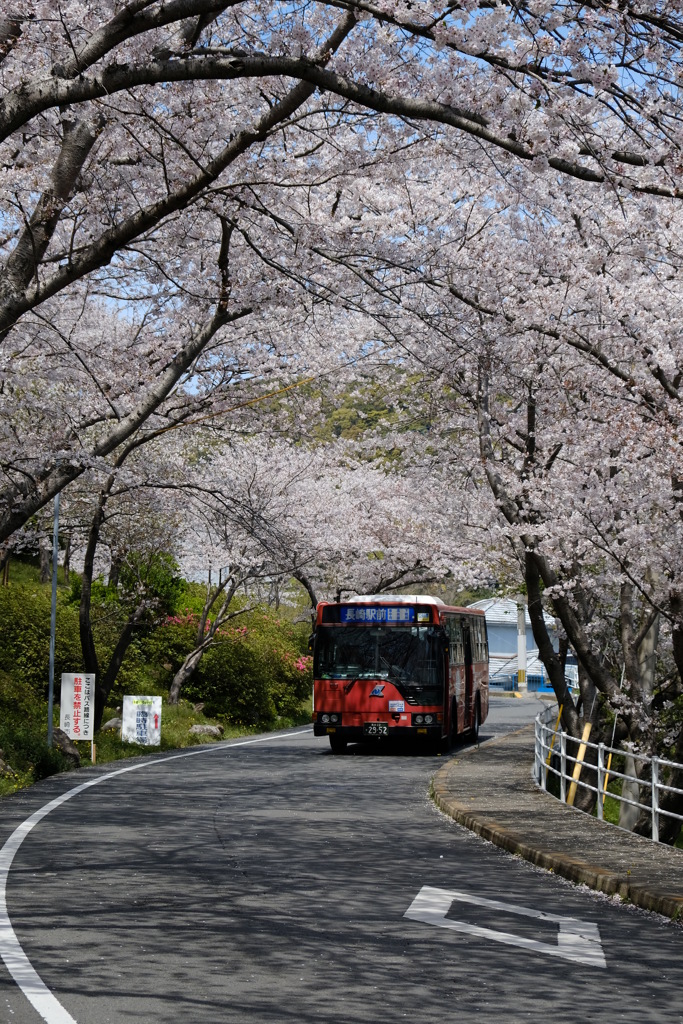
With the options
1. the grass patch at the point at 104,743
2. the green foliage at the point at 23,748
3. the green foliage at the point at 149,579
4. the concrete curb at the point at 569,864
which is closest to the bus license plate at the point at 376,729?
the grass patch at the point at 104,743

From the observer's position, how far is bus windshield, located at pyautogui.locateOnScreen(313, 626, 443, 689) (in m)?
25.1

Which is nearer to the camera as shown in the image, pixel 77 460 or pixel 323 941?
pixel 323 941

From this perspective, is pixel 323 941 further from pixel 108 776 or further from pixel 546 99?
pixel 108 776

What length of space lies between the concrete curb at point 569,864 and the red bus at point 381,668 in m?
8.52

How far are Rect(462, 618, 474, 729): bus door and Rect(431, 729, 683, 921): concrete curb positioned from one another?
1324 centimetres

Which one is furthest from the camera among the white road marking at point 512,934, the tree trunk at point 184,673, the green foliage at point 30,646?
the tree trunk at point 184,673

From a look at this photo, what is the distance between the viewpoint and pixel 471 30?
26.1ft

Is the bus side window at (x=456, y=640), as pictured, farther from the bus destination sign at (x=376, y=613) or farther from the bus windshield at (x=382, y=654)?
the bus destination sign at (x=376, y=613)

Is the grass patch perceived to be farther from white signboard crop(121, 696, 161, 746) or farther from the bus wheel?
the bus wheel

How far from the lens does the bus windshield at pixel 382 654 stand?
2509 centimetres

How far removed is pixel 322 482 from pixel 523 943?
3524cm

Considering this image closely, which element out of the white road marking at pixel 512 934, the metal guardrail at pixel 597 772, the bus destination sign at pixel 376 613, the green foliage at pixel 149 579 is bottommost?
the white road marking at pixel 512 934

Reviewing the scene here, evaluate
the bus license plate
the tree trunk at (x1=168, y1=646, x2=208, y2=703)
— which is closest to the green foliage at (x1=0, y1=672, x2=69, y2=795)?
the bus license plate

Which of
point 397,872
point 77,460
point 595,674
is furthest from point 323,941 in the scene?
point 595,674
